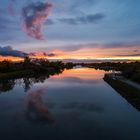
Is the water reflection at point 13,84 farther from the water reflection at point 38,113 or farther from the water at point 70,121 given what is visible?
the water at point 70,121

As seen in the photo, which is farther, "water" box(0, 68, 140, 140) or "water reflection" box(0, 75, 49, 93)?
"water reflection" box(0, 75, 49, 93)

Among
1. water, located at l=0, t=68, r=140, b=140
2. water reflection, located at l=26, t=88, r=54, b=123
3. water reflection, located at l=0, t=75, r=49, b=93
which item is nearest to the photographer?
water, located at l=0, t=68, r=140, b=140

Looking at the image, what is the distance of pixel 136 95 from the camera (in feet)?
73.7

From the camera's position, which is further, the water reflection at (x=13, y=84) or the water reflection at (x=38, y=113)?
the water reflection at (x=13, y=84)

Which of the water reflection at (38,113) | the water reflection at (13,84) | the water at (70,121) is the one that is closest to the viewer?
the water at (70,121)

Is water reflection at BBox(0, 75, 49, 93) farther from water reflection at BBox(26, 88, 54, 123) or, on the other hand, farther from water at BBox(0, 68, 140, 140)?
water at BBox(0, 68, 140, 140)

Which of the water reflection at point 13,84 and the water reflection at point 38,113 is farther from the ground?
the water reflection at point 38,113

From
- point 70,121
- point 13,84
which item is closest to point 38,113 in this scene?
point 70,121

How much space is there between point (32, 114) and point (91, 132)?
562cm

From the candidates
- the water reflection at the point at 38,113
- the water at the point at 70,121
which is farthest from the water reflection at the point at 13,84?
the water at the point at 70,121

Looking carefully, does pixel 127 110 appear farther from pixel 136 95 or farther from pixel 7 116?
pixel 7 116

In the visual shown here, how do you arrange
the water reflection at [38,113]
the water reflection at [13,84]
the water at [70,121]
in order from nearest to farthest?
the water at [70,121]
the water reflection at [38,113]
the water reflection at [13,84]

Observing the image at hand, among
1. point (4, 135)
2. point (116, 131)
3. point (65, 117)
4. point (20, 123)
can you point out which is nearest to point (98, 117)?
point (65, 117)

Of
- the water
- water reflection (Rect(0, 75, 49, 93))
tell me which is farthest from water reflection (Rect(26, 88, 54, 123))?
water reflection (Rect(0, 75, 49, 93))
